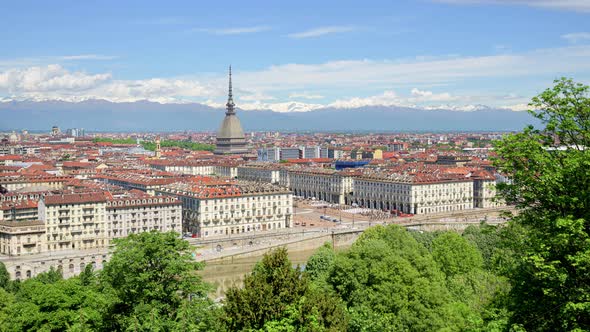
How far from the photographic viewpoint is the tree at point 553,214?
14.7 meters

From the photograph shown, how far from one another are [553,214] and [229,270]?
47412 millimetres

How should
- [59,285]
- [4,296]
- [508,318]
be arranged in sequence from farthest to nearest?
1. [4,296]
2. [59,285]
3. [508,318]

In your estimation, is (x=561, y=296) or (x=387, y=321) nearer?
(x=561, y=296)

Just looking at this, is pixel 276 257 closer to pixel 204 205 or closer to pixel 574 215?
pixel 574 215

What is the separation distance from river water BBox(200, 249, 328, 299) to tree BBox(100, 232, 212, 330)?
93.2 feet

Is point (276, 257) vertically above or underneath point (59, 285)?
above

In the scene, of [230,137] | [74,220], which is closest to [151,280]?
[74,220]

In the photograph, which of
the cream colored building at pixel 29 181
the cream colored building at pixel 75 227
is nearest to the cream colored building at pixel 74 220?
the cream colored building at pixel 75 227

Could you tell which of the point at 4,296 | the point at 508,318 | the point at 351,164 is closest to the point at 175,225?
the point at 4,296

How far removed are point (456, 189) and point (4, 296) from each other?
79870mm

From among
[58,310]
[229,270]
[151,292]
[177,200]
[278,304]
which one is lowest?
[229,270]

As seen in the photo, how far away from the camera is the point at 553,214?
15703mm

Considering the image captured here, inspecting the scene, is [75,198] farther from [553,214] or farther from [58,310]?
[553,214]

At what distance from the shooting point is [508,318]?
16266mm
